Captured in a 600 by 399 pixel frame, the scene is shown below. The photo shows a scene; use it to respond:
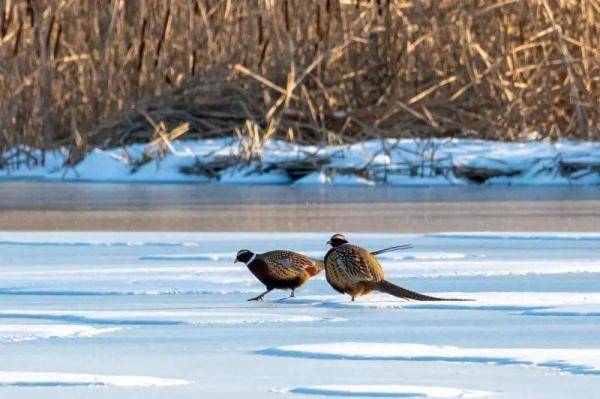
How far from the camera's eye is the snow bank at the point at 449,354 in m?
3.38

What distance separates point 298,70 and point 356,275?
842 cm

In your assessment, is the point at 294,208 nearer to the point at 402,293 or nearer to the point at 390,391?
the point at 402,293

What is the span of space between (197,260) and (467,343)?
2.50 m

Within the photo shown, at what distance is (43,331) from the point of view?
398 cm

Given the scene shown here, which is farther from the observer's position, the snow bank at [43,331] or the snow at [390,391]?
the snow bank at [43,331]

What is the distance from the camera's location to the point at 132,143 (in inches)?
529

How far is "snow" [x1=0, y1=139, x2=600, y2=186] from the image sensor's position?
37.3 feet

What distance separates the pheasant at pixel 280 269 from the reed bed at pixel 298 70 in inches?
293

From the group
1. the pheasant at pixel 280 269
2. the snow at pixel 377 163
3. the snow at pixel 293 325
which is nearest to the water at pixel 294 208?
the snow at pixel 377 163

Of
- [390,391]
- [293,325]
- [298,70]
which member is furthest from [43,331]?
[298,70]

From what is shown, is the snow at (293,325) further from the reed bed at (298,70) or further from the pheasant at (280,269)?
the reed bed at (298,70)

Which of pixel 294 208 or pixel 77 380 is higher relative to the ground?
pixel 77 380

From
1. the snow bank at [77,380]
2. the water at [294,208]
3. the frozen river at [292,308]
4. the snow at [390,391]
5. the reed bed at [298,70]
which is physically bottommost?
the water at [294,208]

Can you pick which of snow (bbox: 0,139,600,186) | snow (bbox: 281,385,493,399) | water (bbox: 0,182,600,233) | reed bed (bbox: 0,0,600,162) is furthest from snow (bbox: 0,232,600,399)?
reed bed (bbox: 0,0,600,162)
